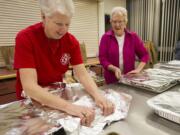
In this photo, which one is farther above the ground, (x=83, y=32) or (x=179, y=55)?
(x=83, y=32)

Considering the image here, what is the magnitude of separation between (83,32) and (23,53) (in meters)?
2.37

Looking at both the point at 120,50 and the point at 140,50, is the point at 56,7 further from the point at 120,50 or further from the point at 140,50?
the point at 140,50

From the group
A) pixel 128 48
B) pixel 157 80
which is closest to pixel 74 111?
pixel 157 80

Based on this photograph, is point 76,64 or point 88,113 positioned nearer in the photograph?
point 88,113

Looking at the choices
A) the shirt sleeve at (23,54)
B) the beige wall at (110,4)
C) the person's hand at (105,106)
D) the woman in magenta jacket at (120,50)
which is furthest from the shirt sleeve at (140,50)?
the beige wall at (110,4)

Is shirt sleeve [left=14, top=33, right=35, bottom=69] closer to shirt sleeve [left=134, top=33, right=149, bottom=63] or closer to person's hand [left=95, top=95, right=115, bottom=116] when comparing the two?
person's hand [left=95, top=95, right=115, bottom=116]

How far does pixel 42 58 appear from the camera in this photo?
890mm

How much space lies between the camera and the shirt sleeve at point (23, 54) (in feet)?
2.56

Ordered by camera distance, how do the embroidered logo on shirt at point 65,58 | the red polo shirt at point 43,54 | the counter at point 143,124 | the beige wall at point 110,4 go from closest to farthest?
the counter at point 143,124 → the red polo shirt at point 43,54 → the embroidered logo on shirt at point 65,58 → the beige wall at point 110,4

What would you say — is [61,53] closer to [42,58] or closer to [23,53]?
[42,58]

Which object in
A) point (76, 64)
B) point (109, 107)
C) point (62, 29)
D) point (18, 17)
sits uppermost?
point (18, 17)

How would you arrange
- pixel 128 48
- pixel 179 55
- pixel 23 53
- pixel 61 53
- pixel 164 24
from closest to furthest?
pixel 23 53 → pixel 61 53 → pixel 128 48 → pixel 179 55 → pixel 164 24

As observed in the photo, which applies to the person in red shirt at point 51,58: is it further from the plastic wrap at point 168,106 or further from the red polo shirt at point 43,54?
the plastic wrap at point 168,106

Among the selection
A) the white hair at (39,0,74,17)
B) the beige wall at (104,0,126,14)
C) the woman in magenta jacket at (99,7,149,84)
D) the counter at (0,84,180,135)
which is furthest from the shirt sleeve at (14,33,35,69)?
the beige wall at (104,0,126,14)
